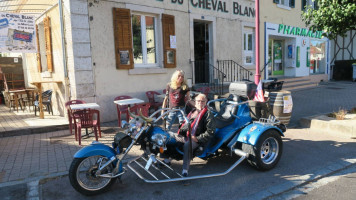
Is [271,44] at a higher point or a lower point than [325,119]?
Result: higher

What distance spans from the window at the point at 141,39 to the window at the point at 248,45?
433 cm

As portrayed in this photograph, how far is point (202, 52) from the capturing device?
10844mm

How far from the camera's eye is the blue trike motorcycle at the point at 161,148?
3.21 meters

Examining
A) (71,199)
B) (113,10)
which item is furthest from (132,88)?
→ (71,199)

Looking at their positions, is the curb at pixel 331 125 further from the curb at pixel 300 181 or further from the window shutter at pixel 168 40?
the window shutter at pixel 168 40

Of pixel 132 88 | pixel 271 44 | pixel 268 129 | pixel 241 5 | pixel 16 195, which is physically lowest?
pixel 16 195

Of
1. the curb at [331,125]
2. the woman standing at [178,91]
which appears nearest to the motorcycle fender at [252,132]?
the woman standing at [178,91]

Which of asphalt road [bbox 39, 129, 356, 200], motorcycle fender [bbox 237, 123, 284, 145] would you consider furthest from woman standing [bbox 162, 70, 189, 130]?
motorcycle fender [bbox 237, 123, 284, 145]

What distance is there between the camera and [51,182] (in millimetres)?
3764

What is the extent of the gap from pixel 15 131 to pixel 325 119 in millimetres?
7546

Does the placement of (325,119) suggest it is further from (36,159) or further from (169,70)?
(36,159)

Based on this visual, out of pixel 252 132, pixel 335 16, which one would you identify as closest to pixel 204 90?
pixel 335 16

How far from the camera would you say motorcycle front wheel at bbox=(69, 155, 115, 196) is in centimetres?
312

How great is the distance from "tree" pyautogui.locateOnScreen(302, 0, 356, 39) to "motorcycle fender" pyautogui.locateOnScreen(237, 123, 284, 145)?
390 cm
